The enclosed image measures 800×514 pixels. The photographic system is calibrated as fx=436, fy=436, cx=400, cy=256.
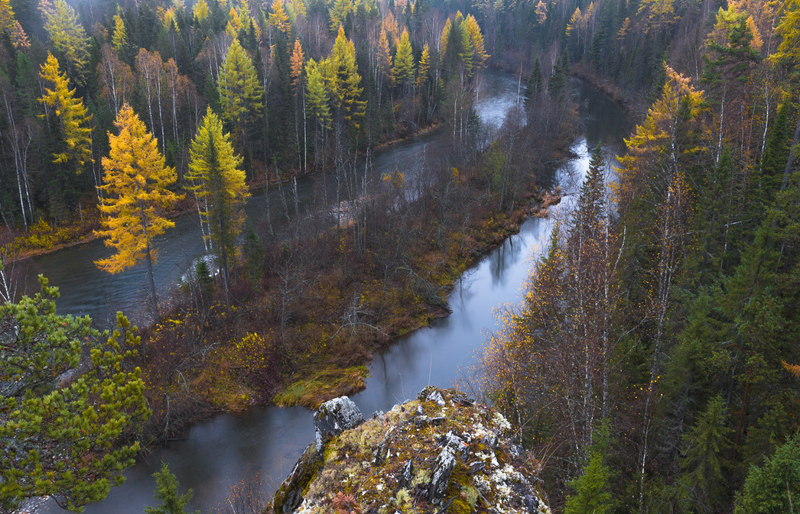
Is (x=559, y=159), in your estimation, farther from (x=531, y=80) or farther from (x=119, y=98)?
(x=119, y=98)

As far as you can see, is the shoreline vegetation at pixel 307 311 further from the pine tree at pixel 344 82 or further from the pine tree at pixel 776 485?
the pine tree at pixel 344 82

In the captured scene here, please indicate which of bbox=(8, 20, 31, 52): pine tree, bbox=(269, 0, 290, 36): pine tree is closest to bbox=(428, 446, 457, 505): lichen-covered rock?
bbox=(8, 20, 31, 52): pine tree

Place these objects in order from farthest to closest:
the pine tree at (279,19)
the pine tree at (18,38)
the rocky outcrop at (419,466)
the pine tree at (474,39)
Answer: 1. the pine tree at (474,39)
2. the pine tree at (279,19)
3. the pine tree at (18,38)
4. the rocky outcrop at (419,466)

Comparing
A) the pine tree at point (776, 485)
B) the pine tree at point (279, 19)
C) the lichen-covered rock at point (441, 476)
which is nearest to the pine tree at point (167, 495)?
the lichen-covered rock at point (441, 476)

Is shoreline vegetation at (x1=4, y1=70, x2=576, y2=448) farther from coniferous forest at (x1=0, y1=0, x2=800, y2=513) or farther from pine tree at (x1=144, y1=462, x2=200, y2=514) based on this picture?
pine tree at (x1=144, y1=462, x2=200, y2=514)

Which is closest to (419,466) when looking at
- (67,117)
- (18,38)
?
(67,117)

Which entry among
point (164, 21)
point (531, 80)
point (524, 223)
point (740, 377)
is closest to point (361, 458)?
point (740, 377)
